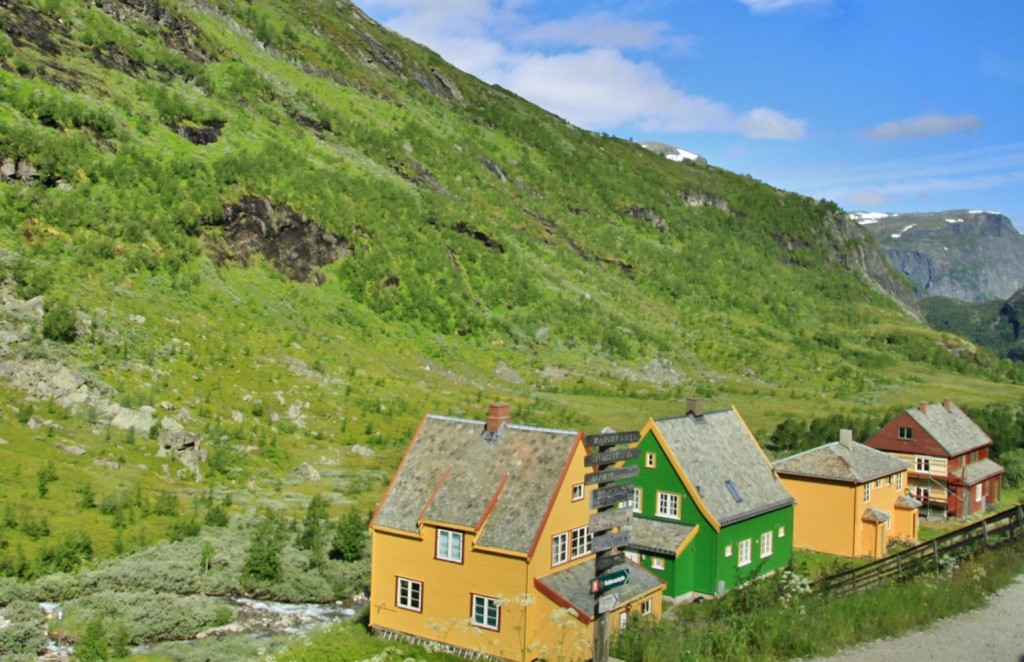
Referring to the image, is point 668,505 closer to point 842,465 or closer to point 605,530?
point 842,465

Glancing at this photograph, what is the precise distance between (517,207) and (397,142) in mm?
20090

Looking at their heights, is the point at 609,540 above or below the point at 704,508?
above

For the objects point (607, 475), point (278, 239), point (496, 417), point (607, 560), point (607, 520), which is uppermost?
point (278, 239)

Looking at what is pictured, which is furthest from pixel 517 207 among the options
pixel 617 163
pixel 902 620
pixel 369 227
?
pixel 902 620

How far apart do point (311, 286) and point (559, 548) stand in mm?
54101

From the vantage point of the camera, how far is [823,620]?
17578mm

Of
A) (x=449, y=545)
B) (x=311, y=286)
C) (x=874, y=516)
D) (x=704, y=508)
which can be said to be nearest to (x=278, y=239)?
(x=311, y=286)

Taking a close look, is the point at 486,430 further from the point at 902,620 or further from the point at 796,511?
the point at 796,511

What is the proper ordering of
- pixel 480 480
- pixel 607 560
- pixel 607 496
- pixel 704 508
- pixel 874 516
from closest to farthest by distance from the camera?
1. pixel 607 496
2. pixel 607 560
3. pixel 480 480
4. pixel 704 508
5. pixel 874 516

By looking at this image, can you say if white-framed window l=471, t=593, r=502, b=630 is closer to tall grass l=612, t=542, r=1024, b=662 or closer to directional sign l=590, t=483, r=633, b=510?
tall grass l=612, t=542, r=1024, b=662

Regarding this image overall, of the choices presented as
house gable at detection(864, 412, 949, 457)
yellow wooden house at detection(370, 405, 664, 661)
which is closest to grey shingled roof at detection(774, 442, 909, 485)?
house gable at detection(864, 412, 949, 457)

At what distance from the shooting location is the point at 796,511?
4466 centimetres

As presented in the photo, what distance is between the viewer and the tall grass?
1673 cm

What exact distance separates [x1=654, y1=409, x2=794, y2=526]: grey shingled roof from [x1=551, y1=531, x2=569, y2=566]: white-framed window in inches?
360
